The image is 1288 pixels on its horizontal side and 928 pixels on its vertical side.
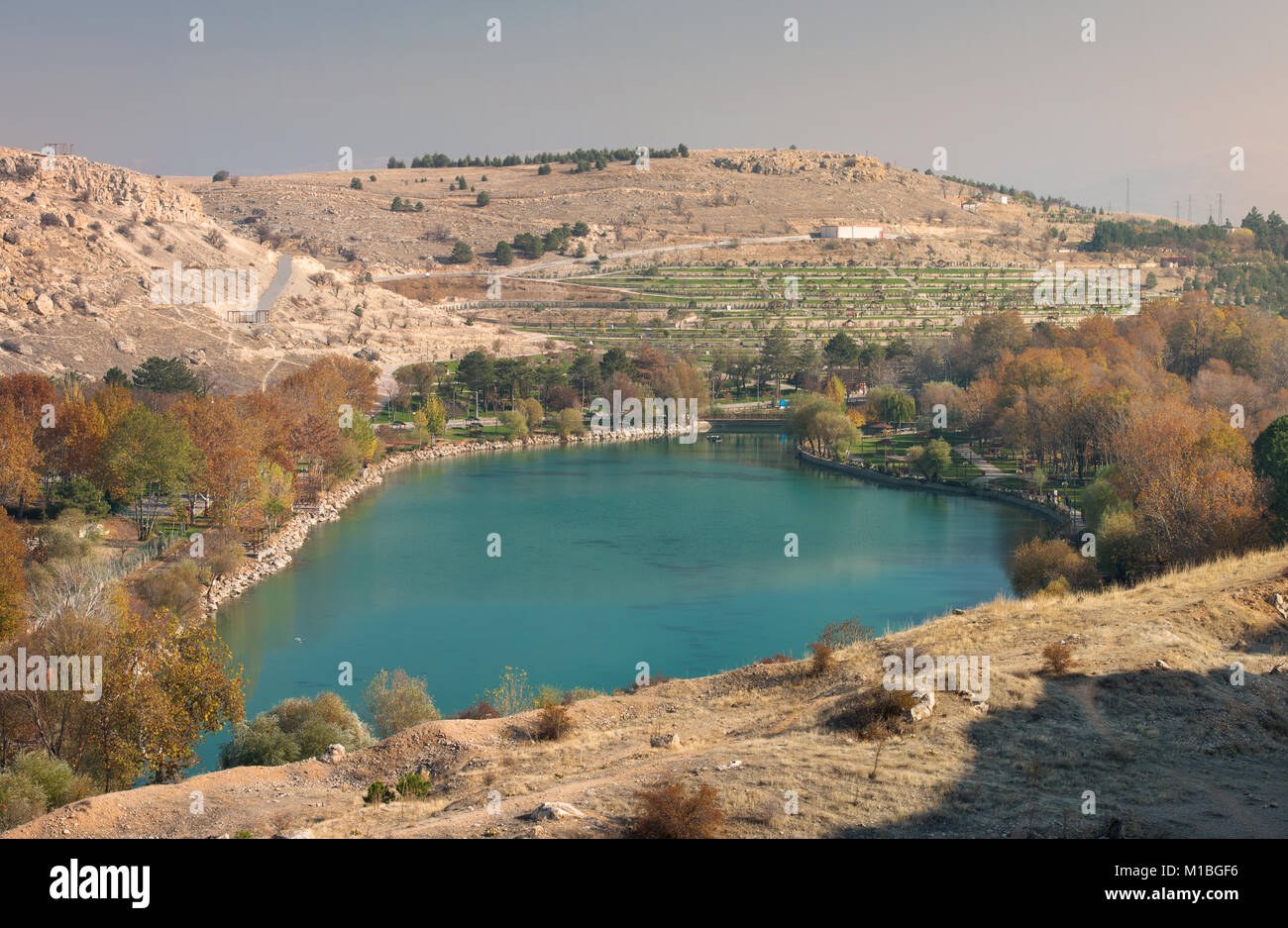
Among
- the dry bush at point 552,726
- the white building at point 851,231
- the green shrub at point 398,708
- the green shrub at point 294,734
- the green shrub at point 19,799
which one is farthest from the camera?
the white building at point 851,231

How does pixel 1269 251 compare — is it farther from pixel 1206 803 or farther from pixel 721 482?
pixel 1206 803

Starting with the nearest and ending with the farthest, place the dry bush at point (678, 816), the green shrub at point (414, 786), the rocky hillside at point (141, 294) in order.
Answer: the dry bush at point (678, 816)
the green shrub at point (414, 786)
the rocky hillside at point (141, 294)

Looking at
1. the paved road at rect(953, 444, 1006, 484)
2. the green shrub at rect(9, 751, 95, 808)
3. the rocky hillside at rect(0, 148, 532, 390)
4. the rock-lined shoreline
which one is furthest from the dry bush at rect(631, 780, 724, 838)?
the rocky hillside at rect(0, 148, 532, 390)

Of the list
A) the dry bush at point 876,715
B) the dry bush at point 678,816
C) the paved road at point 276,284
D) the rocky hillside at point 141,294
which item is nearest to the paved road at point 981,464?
the rocky hillside at point 141,294

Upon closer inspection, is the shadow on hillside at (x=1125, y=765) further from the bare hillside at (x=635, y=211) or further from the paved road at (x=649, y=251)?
the paved road at (x=649, y=251)

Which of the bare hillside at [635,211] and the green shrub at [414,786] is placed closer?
the green shrub at [414,786]

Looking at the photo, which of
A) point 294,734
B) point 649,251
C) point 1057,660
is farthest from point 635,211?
point 1057,660
